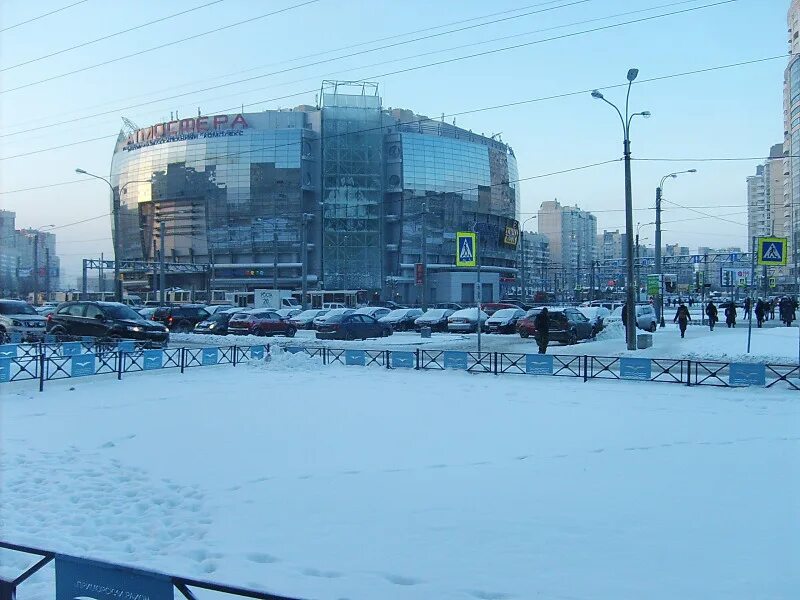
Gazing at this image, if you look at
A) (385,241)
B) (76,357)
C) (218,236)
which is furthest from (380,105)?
(76,357)

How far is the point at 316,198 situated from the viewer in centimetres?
9988

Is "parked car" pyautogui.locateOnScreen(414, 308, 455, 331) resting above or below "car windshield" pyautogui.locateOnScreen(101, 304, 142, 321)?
below

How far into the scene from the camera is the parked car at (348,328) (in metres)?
33.7

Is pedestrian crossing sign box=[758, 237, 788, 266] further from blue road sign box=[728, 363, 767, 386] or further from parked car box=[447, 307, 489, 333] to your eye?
parked car box=[447, 307, 489, 333]

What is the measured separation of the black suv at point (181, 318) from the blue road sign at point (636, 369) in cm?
2923

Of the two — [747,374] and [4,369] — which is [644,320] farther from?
[4,369]

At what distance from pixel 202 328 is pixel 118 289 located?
15824 millimetres

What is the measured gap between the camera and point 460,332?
39.9m

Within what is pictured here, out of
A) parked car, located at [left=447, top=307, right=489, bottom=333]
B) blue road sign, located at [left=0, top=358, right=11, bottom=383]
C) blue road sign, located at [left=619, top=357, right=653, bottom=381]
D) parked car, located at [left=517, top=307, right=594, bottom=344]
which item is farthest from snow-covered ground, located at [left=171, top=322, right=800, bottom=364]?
blue road sign, located at [left=0, top=358, right=11, bottom=383]

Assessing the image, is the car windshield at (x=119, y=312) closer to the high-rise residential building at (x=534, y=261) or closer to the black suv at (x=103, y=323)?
the black suv at (x=103, y=323)

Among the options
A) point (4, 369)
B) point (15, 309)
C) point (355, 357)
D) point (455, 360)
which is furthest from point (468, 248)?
point (15, 309)

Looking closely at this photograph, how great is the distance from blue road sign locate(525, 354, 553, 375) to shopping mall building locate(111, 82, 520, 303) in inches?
Answer: 3038

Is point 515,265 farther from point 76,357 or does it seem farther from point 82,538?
point 82,538

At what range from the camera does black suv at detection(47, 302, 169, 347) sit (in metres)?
24.0
